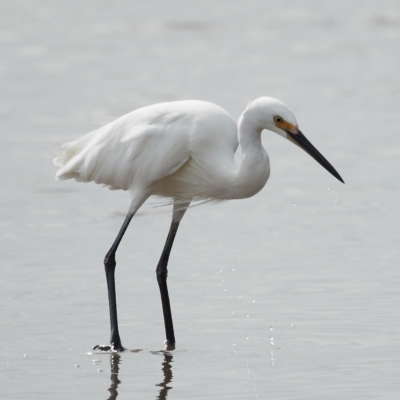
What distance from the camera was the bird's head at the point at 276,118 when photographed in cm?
642

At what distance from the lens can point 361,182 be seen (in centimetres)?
1056

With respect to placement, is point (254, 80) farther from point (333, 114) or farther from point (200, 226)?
point (200, 226)

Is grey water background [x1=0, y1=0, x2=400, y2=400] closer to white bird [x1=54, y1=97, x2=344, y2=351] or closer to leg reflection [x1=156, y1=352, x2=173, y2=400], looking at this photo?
leg reflection [x1=156, y1=352, x2=173, y2=400]

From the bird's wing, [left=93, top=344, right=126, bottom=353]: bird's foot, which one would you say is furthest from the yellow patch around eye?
[left=93, top=344, right=126, bottom=353]: bird's foot

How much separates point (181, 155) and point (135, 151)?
1.12 ft

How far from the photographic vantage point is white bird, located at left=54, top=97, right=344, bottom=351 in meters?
6.55

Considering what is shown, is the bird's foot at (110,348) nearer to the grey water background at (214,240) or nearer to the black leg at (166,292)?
the grey water background at (214,240)

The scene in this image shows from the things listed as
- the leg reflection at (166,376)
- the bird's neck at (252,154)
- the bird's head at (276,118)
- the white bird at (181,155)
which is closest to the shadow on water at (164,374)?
the leg reflection at (166,376)

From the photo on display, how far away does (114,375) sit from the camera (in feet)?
20.3

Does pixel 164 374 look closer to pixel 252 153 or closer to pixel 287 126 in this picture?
pixel 252 153

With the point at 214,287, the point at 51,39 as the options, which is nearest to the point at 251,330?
the point at 214,287

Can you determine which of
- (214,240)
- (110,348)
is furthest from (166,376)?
(214,240)

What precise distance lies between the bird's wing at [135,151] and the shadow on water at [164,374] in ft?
3.91

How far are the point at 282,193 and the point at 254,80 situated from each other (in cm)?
467
